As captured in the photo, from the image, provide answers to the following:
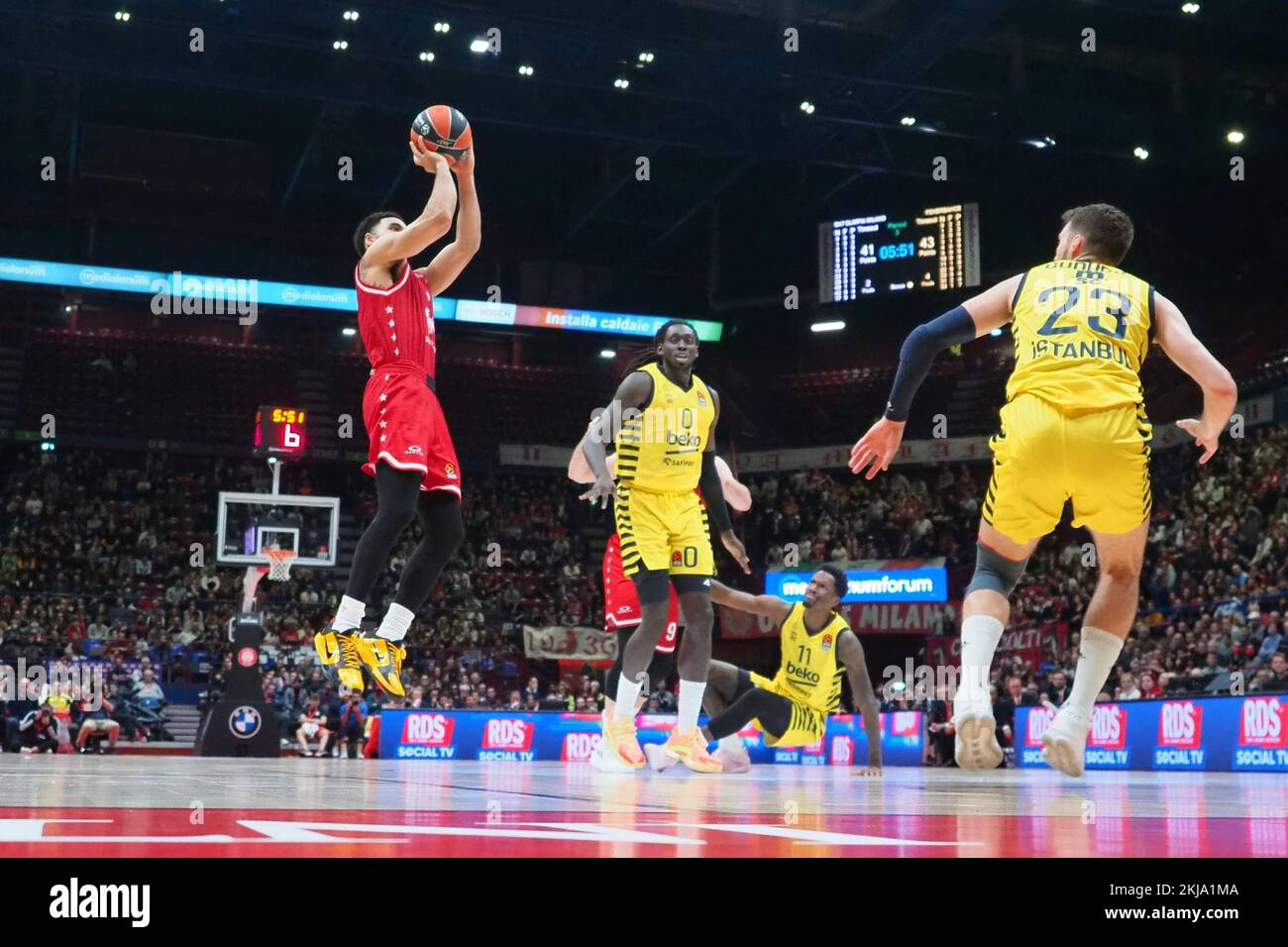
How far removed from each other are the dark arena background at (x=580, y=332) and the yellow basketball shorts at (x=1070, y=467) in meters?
7.69

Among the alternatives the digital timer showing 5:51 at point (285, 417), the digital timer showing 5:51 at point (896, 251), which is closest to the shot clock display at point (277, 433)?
the digital timer showing 5:51 at point (285, 417)

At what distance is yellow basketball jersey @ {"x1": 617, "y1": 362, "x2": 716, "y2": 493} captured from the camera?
769 centimetres

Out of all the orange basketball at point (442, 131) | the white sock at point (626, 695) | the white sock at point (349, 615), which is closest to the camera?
the orange basketball at point (442, 131)

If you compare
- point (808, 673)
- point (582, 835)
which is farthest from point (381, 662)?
point (808, 673)

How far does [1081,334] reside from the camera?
14.4 ft

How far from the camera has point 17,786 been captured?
4449mm

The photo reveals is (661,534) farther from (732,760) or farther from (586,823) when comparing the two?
(586,823)

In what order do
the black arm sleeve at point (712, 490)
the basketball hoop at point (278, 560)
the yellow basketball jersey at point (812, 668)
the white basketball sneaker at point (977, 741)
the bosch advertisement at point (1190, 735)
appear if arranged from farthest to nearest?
the basketball hoop at point (278, 560) → the bosch advertisement at point (1190, 735) → the yellow basketball jersey at point (812, 668) → the black arm sleeve at point (712, 490) → the white basketball sneaker at point (977, 741)

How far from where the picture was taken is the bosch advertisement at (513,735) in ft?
61.0

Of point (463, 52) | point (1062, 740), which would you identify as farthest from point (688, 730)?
Answer: point (463, 52)

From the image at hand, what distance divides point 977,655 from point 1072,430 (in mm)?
791

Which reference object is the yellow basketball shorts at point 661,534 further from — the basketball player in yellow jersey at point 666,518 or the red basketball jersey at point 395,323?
the red basketball jersey at point 395,323
